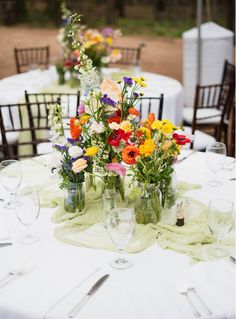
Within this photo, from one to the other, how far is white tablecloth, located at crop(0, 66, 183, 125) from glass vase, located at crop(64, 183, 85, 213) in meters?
2.07

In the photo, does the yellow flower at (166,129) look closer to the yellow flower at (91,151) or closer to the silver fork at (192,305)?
the yellow flower at (91,151)

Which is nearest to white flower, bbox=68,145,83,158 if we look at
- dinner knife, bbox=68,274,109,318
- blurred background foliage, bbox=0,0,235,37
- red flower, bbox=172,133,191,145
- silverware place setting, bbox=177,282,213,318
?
red flower, bbox=172,133,191,145

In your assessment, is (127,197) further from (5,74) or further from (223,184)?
(5,74)

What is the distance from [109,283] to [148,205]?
15.3 inches

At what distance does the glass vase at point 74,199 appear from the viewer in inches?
78.4

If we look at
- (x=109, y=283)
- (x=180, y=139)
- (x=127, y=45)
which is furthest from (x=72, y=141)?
(x=127, y=45)

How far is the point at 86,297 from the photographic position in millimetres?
1528

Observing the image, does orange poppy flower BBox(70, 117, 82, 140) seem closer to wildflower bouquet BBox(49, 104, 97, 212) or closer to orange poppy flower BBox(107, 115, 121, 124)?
wildflower bouquet BBox(49, 104, 97, 212)

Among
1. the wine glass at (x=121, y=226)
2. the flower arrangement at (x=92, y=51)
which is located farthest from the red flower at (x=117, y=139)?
the flower arrangement at (x=92, y=51)

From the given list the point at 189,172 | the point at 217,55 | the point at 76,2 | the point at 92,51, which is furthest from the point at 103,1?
the point at 189,172

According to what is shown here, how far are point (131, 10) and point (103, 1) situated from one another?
877 mm

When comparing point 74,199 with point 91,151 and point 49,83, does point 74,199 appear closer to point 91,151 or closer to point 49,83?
point 91,151

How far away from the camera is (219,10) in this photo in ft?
47.2

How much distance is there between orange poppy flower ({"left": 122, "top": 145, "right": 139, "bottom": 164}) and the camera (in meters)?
1.74
